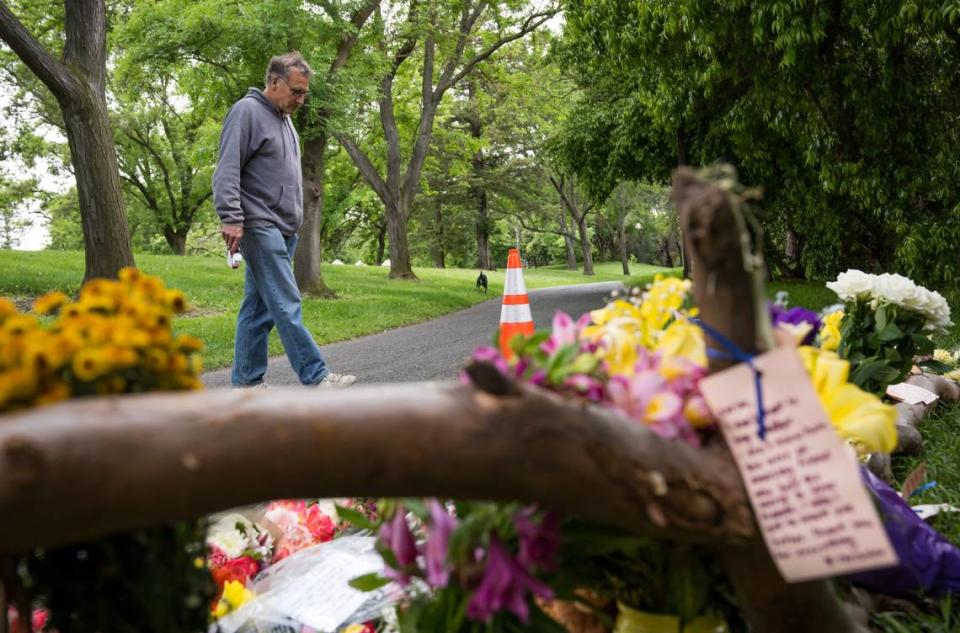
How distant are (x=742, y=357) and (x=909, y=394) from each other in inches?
116

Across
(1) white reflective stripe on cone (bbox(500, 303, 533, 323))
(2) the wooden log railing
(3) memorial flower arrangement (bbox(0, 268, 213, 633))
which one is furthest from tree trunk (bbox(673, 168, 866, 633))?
(1) white reflective stripe on cone (bbox(500, 303, 533, 323))

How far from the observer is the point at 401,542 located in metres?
1.26

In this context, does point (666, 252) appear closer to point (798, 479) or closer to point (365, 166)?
Answer: point (365, 166)

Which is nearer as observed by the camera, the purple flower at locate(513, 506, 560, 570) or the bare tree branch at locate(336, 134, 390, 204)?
the purple flower at locate(513, 506, 560, 570)

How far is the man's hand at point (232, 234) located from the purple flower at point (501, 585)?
3936mm

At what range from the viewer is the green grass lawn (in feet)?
34.7

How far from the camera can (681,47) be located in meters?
9.20

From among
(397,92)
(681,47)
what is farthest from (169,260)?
(681,47)

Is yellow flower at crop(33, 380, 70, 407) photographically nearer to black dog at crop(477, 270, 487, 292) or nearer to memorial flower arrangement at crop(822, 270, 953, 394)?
memorial flower arrangement at crop(822, 270, 953, 394)

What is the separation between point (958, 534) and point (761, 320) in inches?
65.0

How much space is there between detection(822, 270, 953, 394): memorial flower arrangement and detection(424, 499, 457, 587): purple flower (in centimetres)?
256

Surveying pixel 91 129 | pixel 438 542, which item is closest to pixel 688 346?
pixel 438 542

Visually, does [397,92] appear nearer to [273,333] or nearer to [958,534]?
[273,333]

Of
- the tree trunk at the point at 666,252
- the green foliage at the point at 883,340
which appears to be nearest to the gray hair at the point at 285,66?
the green foliage at the point at 883,340
